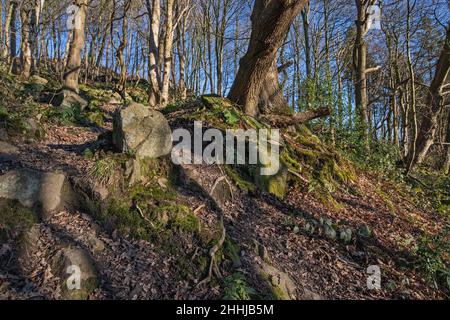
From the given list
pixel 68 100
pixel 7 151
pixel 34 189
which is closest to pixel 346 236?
pixel 34 189

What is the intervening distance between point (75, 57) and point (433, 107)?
1121 centimetres

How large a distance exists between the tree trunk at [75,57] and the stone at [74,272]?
696 centimetres

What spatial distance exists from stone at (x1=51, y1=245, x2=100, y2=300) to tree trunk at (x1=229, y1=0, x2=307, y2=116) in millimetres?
4024

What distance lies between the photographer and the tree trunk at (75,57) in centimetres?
838

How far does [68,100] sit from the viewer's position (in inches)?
288

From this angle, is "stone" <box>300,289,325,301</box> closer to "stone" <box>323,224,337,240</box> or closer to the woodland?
the woodland

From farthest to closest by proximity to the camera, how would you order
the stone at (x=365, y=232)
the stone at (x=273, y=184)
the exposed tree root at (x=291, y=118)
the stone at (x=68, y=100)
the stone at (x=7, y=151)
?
1. the stone at (x=68, y=100)
2. the exposed tree root at (x=291, y=118)
3. the stone at (x=273, y=184)
4. the stone at (x=365, y=232)
5. the stone at (x=7, y=151)

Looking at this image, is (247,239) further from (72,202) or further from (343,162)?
(343,162)

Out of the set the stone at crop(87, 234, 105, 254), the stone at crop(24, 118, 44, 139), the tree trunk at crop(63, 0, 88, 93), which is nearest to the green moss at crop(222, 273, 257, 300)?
the stone at crop(87, 234, 105, 254)

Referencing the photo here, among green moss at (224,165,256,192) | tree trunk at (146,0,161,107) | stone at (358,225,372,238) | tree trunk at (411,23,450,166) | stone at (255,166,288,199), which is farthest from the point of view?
tree trunk at (146,0,161,107)

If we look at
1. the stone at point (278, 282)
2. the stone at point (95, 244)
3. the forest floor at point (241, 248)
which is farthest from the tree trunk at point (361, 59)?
the stone at point (95, 244)

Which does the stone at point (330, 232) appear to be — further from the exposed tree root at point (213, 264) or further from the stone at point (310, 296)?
the exposed tree root at point (213, 264)

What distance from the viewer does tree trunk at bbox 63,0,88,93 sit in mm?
8375
